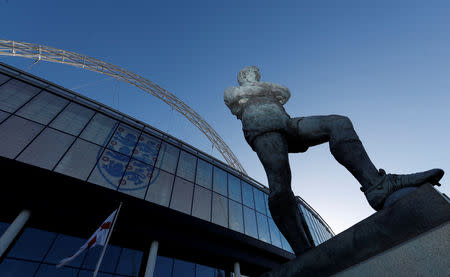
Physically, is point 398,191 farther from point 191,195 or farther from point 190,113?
point 190,113

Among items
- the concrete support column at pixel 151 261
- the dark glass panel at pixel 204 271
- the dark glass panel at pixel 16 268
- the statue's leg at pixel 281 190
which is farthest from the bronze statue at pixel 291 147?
the dark glass panel at pixel 204 271

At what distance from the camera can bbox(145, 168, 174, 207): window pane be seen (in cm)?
1264

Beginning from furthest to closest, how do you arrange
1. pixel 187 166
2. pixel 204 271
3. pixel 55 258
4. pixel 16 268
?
1. pixel 187 166
2. pixel 204 271
3. pixel 55 258
4. pixel 16 268

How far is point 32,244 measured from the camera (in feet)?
33.5

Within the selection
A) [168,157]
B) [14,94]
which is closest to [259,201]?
[168,157]

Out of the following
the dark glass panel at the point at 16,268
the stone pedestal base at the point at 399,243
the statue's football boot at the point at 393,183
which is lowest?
the stone pedestal base at the point at 399,243

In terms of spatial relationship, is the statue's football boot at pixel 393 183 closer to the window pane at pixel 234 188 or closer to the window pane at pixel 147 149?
the window pane at pixel 147 149

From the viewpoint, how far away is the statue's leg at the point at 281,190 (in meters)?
2.19

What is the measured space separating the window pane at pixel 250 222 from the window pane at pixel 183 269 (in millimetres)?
4022

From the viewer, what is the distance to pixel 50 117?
12.2m

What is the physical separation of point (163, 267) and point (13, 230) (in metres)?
6.88

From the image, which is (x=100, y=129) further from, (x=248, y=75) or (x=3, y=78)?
(x=248, y=75)

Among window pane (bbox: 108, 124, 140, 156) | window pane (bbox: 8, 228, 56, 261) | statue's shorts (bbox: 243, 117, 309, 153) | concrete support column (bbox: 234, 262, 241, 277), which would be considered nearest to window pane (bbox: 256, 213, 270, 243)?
concrete support column (bbox: 234, 262, 241, 277)

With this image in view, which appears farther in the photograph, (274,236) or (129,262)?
(274,236)
